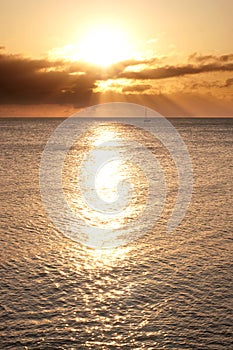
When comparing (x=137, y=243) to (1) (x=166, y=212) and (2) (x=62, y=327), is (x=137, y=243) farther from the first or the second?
(2) (x=62, y=327)

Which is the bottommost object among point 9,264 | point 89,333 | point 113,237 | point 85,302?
point 89,333

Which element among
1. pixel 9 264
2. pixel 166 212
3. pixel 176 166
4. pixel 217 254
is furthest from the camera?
pixel 176 166

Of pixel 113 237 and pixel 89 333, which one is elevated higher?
pixel 113 237

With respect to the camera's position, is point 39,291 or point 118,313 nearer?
point 118,313

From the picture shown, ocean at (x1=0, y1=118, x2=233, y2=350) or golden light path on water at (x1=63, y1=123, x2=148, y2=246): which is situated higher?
golden light path on water at (x1=63, y1=123, x2=148, y2=246)

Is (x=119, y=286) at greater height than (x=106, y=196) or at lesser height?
lesser

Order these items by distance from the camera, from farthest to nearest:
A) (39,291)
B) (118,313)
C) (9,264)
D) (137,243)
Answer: (137,243), (9,264), (39,291), (118,313)

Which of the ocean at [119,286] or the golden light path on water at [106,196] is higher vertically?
the golden light path on water at [106,196]

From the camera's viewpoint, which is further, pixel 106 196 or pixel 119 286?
pixel 106 196

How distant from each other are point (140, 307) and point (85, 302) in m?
2.56

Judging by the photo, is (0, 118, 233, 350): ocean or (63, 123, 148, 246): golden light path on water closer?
(0, 118, 233, 350): ocean

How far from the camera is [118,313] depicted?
18312 millimetres

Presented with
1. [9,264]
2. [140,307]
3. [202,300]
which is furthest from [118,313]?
[9,264]

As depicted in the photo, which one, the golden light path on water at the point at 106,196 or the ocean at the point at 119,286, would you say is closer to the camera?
the ocean at the point at 119,286
